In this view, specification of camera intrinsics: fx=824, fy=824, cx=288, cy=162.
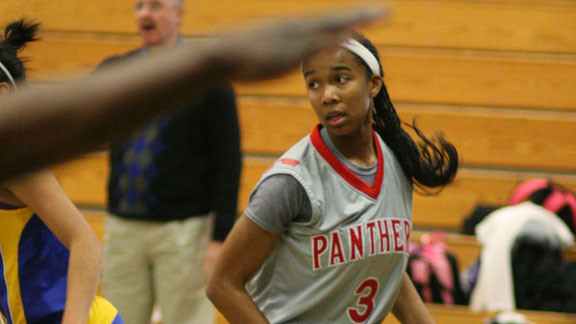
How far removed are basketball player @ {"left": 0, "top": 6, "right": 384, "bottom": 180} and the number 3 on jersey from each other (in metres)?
1.35

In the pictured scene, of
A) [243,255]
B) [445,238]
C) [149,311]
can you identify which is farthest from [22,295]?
[445,238]

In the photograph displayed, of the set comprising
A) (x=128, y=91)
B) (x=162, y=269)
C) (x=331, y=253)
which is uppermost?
(x=128, y=91)

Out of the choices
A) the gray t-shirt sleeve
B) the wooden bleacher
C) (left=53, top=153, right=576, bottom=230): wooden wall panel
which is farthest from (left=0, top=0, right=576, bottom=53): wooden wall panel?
the gray t-shirt sleeve

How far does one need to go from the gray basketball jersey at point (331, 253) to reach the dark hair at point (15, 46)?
54cm

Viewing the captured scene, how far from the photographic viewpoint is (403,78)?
4672mm

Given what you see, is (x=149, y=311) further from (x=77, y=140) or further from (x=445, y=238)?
(x=77, y=140)

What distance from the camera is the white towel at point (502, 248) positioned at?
3.35 metres

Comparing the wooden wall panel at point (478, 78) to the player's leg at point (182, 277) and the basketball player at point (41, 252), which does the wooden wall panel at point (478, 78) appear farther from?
the basketball player at point (41, 252)

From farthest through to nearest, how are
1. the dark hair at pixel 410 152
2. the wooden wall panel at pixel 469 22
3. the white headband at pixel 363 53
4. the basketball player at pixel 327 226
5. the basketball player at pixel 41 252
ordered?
the wooden wall panel at pixel 469 22 → the dark hair at pixel 410 152 → the white headband at pixel 363 53 → the basketball player at pixel 327 226 → the basketball player at pixel 41 252

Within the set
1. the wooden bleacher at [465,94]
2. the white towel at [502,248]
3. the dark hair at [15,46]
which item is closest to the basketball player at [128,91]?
the dark hair at [15,46]

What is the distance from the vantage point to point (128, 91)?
1.37ft

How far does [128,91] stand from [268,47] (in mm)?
78

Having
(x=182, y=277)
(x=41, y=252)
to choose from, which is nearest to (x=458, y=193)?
(x=182, y=277)

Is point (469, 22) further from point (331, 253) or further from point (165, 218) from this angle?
point (331, 253)
